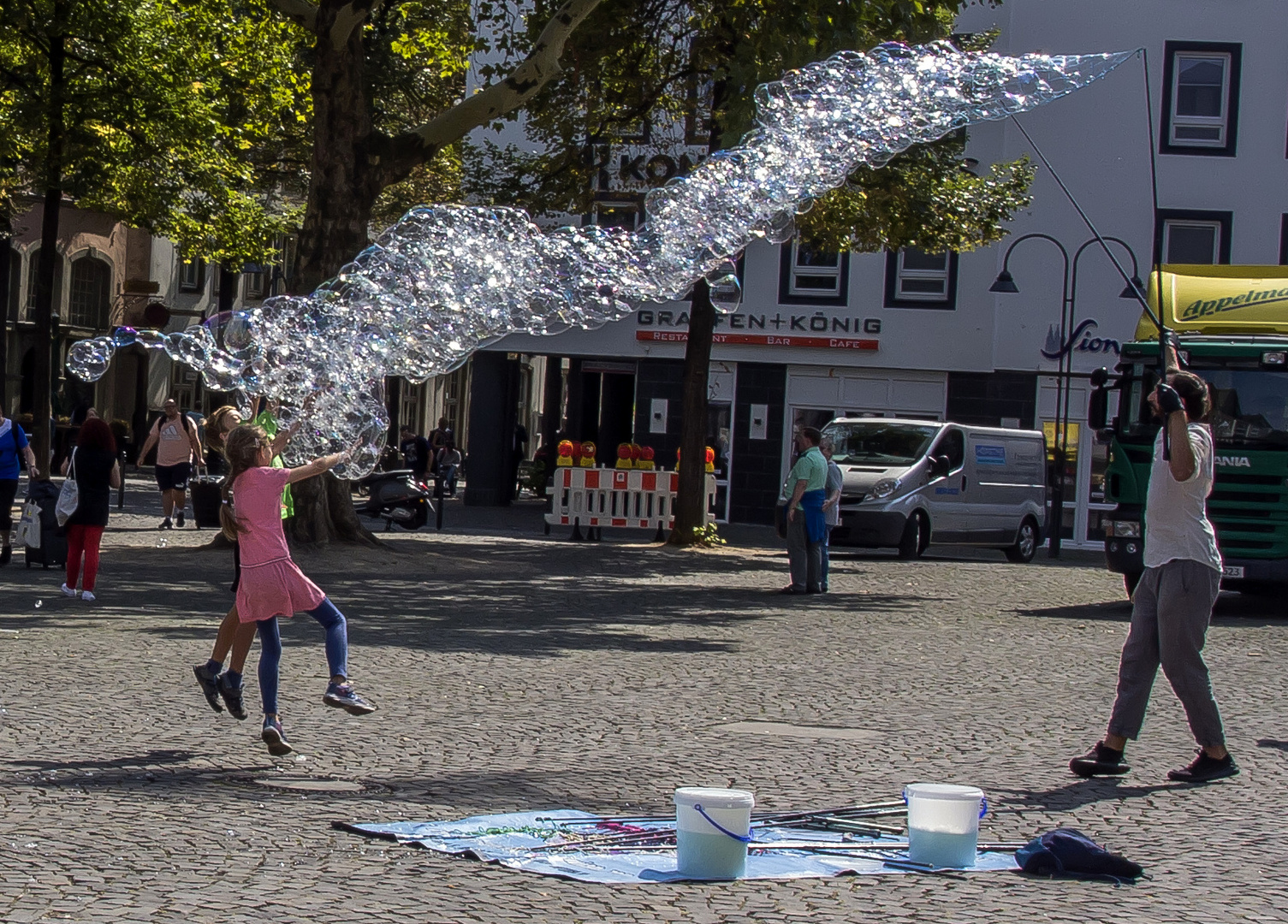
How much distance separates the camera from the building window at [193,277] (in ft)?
184

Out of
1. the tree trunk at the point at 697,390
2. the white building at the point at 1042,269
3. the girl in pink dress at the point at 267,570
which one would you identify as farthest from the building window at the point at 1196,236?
the girl in pink dress at the point at 267,570

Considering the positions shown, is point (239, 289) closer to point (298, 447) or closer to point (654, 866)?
point (298, 447)

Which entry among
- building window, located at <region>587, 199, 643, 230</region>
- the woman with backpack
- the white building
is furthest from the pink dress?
the white building

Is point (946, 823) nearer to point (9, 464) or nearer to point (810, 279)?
point (9, 464)

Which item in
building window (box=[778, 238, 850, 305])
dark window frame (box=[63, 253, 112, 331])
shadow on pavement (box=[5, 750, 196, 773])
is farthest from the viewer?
dark window frame (box=[63, 253, 112, 331])

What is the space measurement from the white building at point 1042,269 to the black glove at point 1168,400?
89.3ft

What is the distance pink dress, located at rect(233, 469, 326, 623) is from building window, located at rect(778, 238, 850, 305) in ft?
94.2

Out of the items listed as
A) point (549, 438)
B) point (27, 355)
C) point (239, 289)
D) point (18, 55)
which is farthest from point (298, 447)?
point (239, 289)

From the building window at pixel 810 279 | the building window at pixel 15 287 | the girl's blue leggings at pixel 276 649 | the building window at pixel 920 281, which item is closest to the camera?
the girl's blue leggings at pixel 276 649

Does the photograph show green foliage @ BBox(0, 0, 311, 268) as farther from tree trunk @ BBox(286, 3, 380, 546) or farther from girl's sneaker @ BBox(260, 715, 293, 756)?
girl's sneaker @ BBox(260, 715, 293, 756)

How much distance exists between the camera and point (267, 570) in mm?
8688

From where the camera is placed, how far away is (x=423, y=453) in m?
37.2

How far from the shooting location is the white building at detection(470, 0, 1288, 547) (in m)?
35.8

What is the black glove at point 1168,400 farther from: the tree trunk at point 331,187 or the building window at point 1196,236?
the building window at point 1196,236
